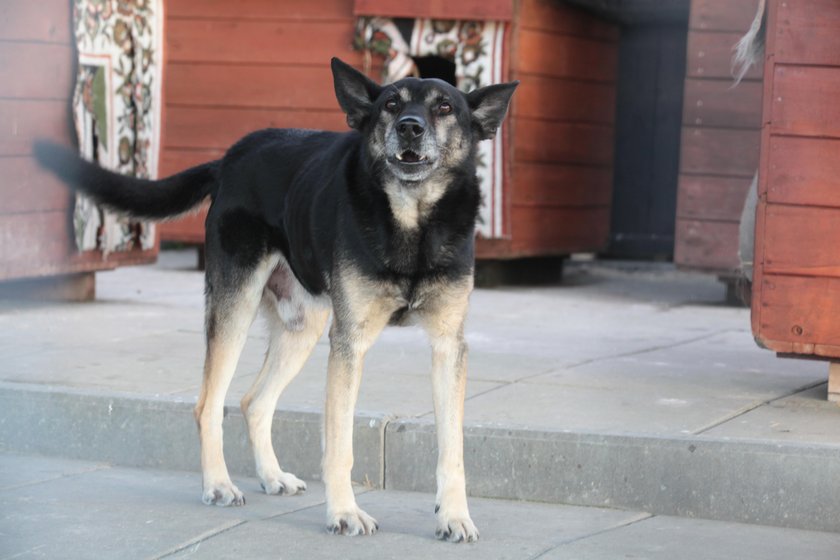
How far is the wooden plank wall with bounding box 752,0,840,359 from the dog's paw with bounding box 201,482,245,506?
2.21m

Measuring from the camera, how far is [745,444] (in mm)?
4496

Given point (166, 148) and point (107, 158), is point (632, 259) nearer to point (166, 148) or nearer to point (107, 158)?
point (166, 148)

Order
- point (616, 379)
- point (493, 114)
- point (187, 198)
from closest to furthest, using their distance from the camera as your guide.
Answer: point (493, 114), point (187, 198), point (616, 379)

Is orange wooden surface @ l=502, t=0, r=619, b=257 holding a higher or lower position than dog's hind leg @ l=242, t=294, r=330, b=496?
higher

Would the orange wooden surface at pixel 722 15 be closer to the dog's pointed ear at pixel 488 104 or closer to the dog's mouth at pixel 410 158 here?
the dog's pointed ear at pixel 488 104

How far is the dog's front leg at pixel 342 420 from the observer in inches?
164

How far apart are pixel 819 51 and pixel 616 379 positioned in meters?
1.60

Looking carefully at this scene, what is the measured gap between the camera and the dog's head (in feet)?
13.4

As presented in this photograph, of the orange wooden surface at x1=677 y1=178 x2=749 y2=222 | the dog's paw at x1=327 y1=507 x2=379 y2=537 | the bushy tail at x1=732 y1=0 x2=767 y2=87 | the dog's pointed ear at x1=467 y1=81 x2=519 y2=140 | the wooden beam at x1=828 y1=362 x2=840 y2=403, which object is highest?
the bushy tail at x1=732 y1=0 x2=767 y2=87

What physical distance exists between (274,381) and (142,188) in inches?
33.9

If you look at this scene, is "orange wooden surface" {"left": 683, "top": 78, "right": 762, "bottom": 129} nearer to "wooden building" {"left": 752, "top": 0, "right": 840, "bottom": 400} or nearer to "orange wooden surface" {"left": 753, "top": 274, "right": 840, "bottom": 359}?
"wooden building" {"left": 752, "top": 0, "right": 840, "bottom": 400}

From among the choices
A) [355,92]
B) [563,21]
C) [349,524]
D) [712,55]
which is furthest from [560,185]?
[349,524]

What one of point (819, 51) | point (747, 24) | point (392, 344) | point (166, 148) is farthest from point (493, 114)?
point (166, 148)

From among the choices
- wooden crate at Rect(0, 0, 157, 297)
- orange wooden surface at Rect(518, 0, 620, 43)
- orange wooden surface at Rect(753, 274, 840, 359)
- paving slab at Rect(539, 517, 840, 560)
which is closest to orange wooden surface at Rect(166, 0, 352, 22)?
orange wooden surface at Rect(518, 0, 620, 43)
